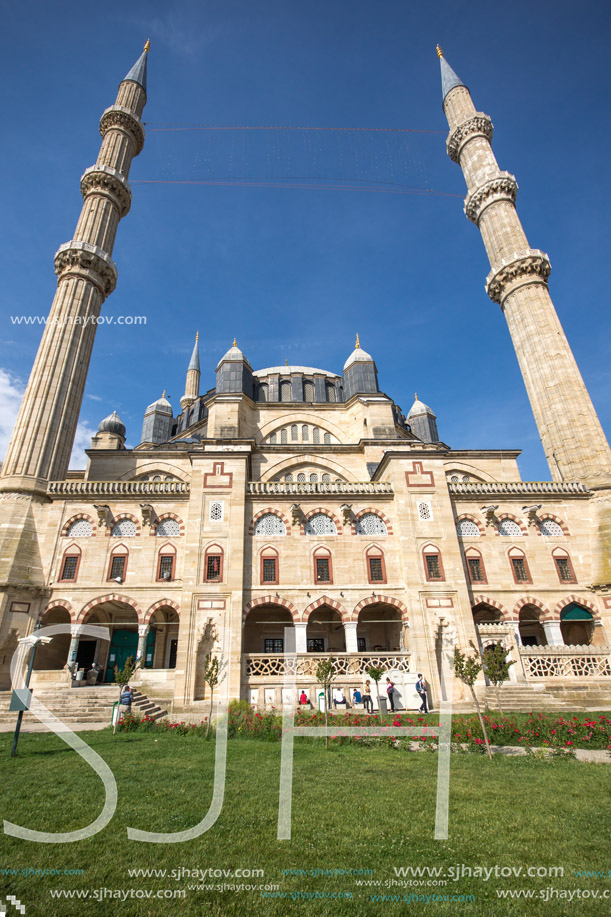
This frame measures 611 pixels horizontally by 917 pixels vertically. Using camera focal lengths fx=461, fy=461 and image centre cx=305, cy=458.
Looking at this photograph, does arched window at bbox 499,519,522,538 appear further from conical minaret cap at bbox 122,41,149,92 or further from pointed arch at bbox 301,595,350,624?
conical minaret cap at bbox 122,41,149,92

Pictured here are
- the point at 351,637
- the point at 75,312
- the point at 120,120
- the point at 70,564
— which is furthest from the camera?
the point at 120,120

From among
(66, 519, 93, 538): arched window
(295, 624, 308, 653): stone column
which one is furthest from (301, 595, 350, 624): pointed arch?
(66, 519, 93, 538): arched window

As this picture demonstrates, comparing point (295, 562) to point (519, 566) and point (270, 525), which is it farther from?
point (519, 566)

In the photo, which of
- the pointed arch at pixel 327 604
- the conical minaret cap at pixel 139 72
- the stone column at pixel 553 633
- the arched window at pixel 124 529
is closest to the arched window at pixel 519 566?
the stone column at pixel 553 633

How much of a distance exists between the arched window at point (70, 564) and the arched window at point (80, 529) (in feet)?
1.68

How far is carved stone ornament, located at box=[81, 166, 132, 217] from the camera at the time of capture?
92.1ft

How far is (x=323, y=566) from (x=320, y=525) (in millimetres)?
1686

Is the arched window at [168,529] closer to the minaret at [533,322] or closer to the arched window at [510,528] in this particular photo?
the arched window at [510,528]

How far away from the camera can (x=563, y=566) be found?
19500 mm

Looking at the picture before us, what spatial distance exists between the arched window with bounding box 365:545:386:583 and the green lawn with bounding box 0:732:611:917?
974 cm

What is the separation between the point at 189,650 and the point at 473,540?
12.1 m

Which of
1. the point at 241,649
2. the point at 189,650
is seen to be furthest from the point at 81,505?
the point at 241,649

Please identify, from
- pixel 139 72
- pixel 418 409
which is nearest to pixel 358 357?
pixel 418 409

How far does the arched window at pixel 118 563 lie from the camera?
59.8ft
